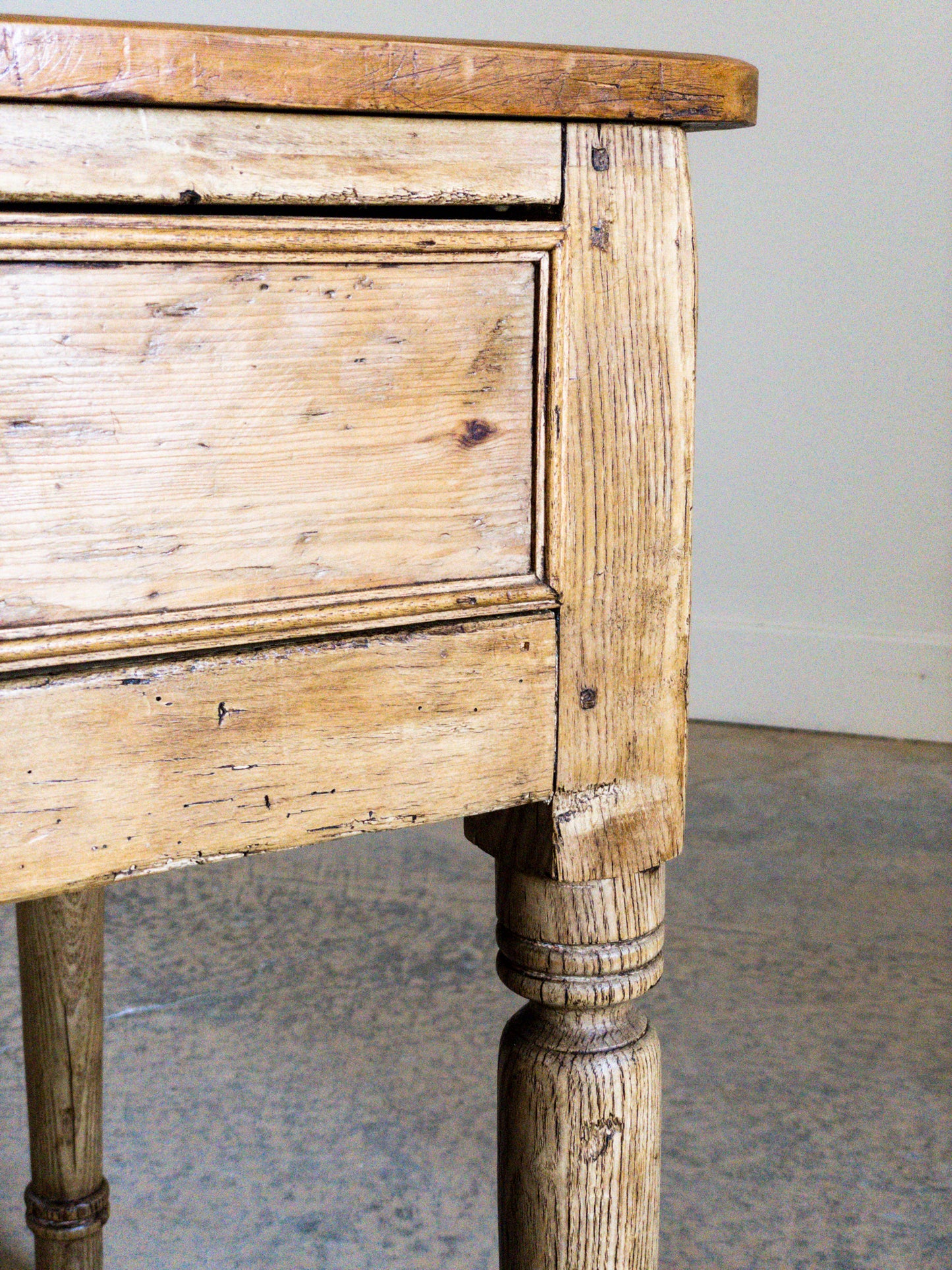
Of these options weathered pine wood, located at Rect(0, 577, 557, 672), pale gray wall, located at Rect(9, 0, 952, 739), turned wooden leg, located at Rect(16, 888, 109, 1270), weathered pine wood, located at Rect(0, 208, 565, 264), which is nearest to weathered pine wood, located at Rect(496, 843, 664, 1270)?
weathered pine wood, located at Rect(0, 577, 557, 672)

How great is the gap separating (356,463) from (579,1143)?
0.32 m

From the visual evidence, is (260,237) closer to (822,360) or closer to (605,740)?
(605,740)

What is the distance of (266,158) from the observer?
1.50 ft

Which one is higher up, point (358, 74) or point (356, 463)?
point (358, 74)

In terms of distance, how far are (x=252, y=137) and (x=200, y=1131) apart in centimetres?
103

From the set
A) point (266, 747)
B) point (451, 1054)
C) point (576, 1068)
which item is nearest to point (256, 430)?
point (266, 747)

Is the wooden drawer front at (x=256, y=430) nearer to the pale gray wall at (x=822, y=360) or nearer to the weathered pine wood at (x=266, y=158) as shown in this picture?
the weathered pine wood at (x=266, y=158)

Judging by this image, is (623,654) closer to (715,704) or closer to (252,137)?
(252,137)

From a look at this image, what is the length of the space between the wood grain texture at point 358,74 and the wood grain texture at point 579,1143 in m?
0.38

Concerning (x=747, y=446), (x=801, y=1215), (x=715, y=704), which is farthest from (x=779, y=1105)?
(x=747, y=446)

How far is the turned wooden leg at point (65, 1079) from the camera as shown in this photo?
0.95 meters

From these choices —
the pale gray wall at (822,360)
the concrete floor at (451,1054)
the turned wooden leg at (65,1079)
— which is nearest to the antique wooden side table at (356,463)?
the turned wooden leg at (65,1079)

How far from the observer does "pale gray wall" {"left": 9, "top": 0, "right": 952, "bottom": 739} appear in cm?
235

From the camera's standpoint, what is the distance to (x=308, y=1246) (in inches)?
43.6
